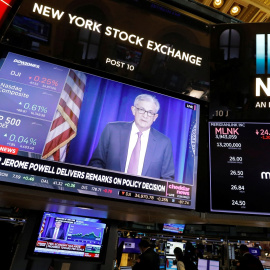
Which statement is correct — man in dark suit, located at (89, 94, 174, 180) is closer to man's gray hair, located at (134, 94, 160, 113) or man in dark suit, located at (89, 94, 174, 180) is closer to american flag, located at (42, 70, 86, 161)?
man's gray hair, located at (134, 94, 160, 113)

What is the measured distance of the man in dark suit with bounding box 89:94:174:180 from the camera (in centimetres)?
269

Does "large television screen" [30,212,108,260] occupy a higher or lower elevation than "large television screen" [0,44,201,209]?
lower

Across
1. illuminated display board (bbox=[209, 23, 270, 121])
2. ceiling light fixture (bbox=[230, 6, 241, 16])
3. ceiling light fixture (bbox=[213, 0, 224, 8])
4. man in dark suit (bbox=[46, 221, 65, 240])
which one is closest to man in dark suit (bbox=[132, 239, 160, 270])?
man in dark suit (bbox=[46, 221, 65, 240])

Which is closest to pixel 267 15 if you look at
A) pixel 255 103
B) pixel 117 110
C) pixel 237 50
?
pixel 237 50

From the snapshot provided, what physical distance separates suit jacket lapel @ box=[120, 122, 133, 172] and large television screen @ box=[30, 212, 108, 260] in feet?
4.71

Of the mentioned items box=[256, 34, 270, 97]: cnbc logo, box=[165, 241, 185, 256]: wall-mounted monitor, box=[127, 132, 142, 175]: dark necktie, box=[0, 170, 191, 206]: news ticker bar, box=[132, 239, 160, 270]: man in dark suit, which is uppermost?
box=[256, 34, 270, 97]: cnbc logo

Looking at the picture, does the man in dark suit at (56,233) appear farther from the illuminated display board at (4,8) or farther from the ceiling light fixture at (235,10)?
the ceiling light fixture at (235,10)

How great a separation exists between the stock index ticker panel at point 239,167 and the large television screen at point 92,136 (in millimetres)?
262

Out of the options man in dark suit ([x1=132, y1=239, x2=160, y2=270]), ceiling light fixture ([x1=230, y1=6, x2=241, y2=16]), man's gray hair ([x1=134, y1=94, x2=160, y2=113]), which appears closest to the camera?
man's gray hair ([x1=134, y1=94, x2=160, y2=113])

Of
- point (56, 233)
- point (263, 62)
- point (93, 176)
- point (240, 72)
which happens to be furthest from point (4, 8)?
point (263, 62)

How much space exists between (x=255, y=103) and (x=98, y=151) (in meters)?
2.09

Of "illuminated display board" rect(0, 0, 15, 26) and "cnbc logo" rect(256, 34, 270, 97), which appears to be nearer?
"illuminated display board" rect(0, 0, 15, 26)

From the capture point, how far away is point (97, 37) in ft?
10.3

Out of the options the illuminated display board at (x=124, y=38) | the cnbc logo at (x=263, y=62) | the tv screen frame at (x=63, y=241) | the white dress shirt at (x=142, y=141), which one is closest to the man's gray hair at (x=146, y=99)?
the illuminated display board at (x=124, y=38)
